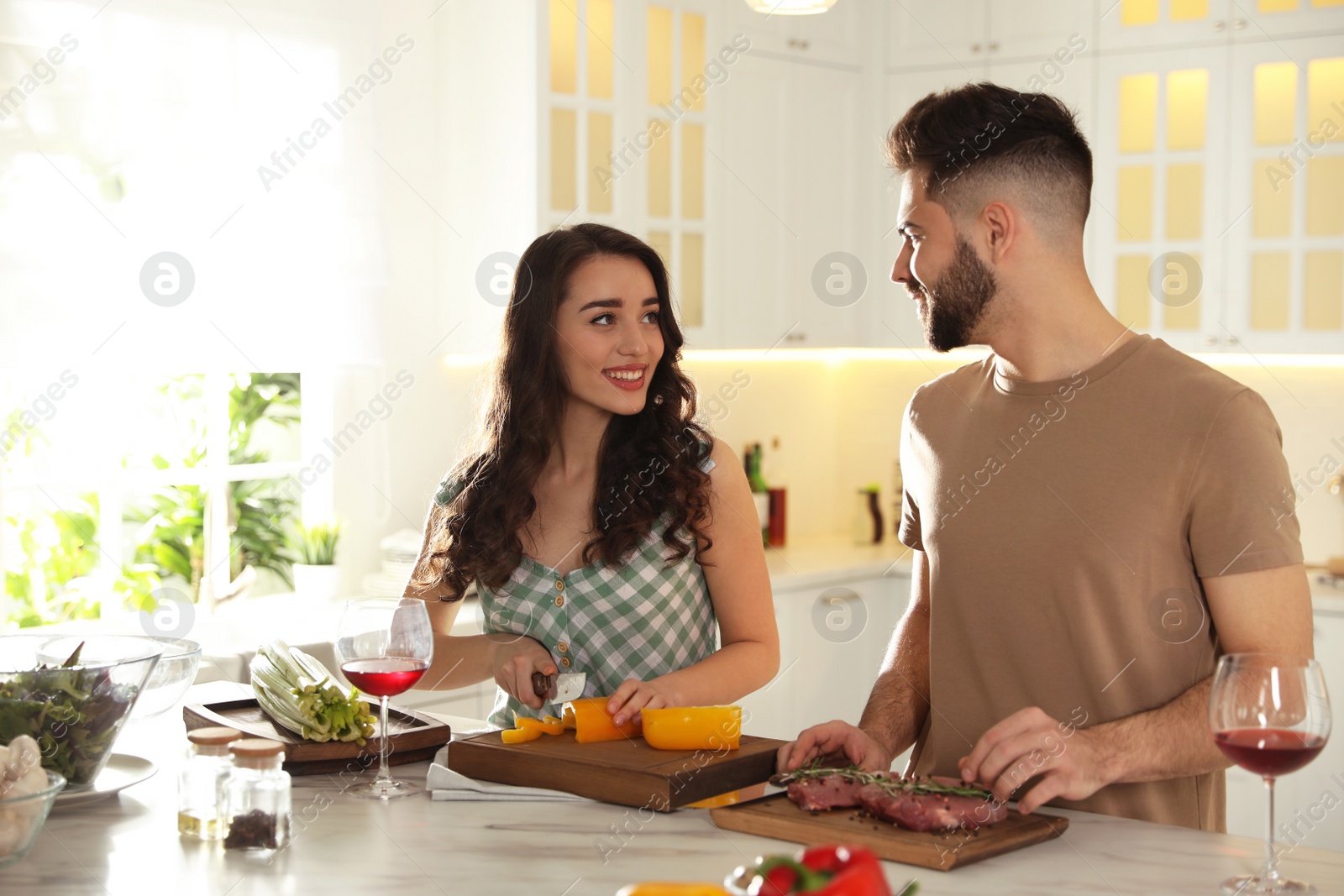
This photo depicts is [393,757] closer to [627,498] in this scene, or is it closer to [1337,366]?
[627,498]

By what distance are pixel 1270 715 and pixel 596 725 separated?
764mm

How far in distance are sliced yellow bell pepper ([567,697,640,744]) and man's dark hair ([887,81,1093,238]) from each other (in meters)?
0.84

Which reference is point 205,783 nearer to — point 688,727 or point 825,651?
point 688,727

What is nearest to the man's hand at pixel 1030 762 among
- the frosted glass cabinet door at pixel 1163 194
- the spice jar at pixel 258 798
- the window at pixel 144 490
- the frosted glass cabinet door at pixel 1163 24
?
the spice jar at pixel 258 798

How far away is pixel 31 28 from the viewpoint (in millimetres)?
3283

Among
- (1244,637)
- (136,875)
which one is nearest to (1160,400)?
(1244,637)

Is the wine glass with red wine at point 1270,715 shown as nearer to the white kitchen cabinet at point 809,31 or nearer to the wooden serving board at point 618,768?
the wooden serving board at point 618,768

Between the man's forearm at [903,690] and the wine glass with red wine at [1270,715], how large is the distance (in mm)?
677

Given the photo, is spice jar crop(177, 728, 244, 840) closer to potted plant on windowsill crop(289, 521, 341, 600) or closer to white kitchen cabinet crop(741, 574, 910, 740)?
potted plant on windowsill crop(289, 521, 341, 600)

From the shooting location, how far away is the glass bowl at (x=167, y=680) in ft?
5.56

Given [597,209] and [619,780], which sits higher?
[597,209]

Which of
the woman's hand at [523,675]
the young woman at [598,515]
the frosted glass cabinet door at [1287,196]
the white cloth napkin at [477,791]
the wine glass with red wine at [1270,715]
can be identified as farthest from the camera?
the frosted glass cabinet door at [1287,196]

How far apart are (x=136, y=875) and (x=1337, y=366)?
398cm

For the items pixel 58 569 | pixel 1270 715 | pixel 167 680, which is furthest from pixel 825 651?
pixel 1270 715
